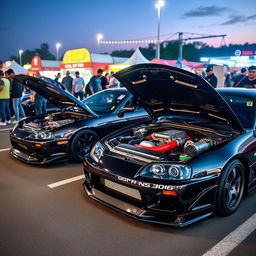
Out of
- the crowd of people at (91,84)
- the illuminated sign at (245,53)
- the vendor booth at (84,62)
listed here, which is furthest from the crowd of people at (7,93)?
the illuminated sign at (245,53)

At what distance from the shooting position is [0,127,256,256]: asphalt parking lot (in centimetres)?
240

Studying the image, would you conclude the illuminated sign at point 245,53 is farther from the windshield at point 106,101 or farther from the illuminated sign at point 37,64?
the windshield at point 106,101

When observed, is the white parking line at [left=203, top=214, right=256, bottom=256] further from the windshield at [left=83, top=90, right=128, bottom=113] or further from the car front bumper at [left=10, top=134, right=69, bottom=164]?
the windshield at [left=83, top=90, right=128, bottom=113]

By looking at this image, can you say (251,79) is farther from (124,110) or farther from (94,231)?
(94,231)

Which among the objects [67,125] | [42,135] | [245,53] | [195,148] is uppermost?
[245,53]

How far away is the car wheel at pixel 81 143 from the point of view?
4.63m

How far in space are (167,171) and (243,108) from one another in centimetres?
163

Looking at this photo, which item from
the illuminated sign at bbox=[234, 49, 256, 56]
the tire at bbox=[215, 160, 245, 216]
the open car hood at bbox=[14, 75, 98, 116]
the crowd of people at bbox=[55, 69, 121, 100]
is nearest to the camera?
the tire at bbox=[215, 160, 245, 216]

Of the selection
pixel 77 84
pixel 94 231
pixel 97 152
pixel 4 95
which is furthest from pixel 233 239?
pixel 77 84

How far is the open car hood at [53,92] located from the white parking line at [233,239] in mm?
3059

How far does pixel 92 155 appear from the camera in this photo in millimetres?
3324

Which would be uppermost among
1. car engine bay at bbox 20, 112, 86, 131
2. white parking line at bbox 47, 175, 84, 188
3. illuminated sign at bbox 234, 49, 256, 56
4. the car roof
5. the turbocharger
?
illuminated sign at bbox 234, 49, 256, 56

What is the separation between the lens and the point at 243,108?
3.59 m

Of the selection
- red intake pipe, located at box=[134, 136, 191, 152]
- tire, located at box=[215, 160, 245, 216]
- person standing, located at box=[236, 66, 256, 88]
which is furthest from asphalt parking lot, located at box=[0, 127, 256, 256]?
person standing, located at box=[236, 66, 256, 88]
